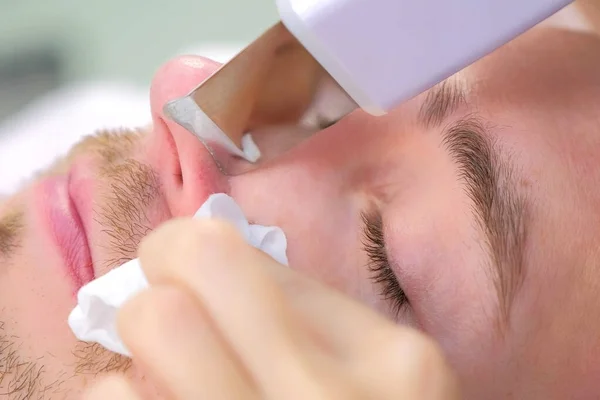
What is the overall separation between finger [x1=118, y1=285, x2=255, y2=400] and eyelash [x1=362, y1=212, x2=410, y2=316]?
0.23 metres

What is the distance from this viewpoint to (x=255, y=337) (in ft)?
1.28

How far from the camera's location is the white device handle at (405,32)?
516 mm

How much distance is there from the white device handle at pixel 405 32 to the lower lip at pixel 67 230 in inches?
11.8

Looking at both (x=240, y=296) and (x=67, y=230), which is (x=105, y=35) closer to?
(x=67, y=230)

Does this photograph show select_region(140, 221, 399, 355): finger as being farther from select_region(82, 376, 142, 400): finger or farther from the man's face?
the man's face

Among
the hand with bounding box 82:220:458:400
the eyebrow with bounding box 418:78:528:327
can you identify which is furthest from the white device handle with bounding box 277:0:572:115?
the hand with bounding box 82:220:458:400

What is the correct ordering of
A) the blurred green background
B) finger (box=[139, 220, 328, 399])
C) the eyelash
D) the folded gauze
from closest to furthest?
finger (box=[139, 220, 328, 399]), the folded gauze, the eyelash, the blurred green background

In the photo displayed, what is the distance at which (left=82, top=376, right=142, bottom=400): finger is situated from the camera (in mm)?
425

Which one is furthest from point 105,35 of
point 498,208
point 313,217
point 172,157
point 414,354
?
point 414,354

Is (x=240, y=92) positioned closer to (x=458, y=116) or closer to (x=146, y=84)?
(x=458, y=116)

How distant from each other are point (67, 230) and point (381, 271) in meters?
0.32

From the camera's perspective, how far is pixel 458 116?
60 cm

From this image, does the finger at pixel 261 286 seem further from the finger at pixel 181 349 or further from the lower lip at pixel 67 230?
the lower lip at pixel 67 230

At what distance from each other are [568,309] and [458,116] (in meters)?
0.20
